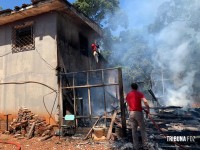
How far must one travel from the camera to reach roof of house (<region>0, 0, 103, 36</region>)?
9.73 m

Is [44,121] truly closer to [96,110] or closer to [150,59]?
[96,110]

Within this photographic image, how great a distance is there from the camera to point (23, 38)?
11203mm

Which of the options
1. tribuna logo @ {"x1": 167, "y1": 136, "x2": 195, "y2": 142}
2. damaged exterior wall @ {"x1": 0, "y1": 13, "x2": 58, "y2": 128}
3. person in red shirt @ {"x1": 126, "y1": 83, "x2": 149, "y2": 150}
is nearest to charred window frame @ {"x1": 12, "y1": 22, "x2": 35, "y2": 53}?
damaged exterior wall @ {"x1": 0, "y1": 13, "x2": 58, "y2": 128}

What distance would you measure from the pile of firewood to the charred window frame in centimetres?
315

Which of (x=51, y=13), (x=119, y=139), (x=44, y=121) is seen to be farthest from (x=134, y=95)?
(x=51, y=13)

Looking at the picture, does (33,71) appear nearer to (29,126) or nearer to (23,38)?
(23,38)

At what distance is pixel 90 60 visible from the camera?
1350 cm

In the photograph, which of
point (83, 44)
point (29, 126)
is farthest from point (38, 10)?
point (29, 126)

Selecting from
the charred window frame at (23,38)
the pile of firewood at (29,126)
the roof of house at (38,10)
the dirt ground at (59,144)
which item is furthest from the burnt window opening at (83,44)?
the dirt ground at (59,144)

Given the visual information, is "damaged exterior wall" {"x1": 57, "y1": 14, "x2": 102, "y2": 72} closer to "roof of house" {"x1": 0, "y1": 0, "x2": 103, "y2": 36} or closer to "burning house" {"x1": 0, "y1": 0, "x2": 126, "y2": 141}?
"burning house" {"x1": 0, "y1": 0, "x2": 126, "y2": 141}

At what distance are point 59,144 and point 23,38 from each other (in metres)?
6.07

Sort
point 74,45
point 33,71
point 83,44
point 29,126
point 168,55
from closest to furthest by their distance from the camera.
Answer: point 29,126
point 33,71
point 74,45
point 83,44
point 168,55

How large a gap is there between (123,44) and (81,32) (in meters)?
13.1

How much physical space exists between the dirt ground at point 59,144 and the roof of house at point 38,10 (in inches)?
233
